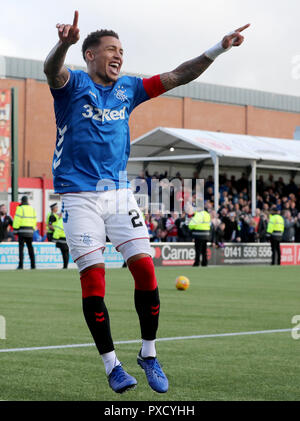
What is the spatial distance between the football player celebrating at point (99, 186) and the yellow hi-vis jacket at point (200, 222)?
20.0 m

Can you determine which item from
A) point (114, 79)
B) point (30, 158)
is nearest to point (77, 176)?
point (114, 79)

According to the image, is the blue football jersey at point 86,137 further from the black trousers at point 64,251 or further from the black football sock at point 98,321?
the black trousers at point 64,251

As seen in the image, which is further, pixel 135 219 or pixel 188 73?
pixel 188 73

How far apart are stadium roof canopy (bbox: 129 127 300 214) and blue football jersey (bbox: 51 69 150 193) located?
24098 millimetres

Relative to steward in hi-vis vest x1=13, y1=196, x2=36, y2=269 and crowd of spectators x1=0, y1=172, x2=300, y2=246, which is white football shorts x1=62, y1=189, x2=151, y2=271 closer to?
steward in hi-vis vest x1=13, y1=196, x2=36, y2=269

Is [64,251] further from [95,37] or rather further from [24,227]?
[95,37]

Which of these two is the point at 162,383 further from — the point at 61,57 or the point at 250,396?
the point at 61,57

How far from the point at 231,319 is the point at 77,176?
526cm

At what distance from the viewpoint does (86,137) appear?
564 centimetres

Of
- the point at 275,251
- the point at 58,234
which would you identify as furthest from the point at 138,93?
the point at 275,251

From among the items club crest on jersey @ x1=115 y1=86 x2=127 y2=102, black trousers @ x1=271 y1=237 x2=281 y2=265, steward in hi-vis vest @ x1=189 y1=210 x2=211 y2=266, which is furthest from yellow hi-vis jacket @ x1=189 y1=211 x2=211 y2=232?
club crest on jersey @ x1=115 y1=86 x2=127 y2=102

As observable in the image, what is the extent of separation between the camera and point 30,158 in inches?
1684

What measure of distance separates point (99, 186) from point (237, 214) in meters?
26.3

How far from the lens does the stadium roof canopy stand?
30.8 metres
